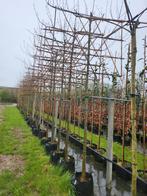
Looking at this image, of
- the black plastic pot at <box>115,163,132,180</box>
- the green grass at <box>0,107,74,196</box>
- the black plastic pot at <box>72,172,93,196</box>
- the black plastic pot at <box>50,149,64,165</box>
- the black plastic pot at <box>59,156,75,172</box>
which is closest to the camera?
the black plastic pot at <box>72,172,93,196</box>

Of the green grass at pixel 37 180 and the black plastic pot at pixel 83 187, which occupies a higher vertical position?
the black plastic pot at pixel 83 187

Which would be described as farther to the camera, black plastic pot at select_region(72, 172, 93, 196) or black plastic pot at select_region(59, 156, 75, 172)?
black plastic pot at select_region(59, 156, 75, 172)

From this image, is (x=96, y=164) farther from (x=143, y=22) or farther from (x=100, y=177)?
(x=143, y=22)

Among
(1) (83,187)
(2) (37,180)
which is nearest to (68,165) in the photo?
(2) (37,180)

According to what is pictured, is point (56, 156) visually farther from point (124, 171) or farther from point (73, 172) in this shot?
point (124, 171)

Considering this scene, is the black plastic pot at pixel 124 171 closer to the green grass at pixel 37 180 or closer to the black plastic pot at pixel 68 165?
the black plastic pot at pixel 68 165

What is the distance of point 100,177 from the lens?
4.06 meters

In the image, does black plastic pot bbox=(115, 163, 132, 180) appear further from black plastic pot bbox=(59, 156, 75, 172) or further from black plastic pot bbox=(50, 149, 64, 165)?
black plastic pot bbox=(50, 149, 64, 165)

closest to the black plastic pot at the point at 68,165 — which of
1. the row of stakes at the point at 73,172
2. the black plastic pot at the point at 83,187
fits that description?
the row of stakes at the point at 73,172

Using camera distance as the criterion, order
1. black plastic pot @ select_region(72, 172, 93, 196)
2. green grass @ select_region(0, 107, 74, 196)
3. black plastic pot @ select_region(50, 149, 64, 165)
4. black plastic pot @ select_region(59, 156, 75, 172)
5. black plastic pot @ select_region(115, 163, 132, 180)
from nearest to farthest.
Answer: black plastic pot @ select_region(72, 172, 93, 196) < green grass @ select_region(0, 107, 74, 196) < black plastic pot @ select_region(115, 163, 132, 180) < black plastic pot @ select_region(59, 156, 75, 172) < black plastic pot @ select_region(50, 149, 64, 165)

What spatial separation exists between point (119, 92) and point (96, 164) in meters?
4.69

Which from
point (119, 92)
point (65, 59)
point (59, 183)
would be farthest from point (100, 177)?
point (119, 92)

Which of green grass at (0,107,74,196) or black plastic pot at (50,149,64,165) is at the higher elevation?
black plastic pot at (50,149,64,165)

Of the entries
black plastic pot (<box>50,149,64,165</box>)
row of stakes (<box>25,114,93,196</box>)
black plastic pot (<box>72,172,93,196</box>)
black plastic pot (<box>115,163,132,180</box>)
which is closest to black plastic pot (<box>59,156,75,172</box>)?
row of stakes (<box>25,114,93,196</box>)
